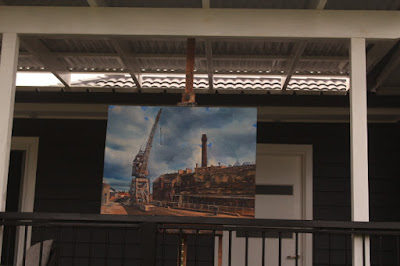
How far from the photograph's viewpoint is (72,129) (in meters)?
6.28

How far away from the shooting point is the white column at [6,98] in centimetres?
361

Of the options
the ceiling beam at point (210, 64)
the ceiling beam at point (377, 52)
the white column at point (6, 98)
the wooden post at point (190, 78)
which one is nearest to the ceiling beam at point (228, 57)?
the ceiling beam at point (210, 64)

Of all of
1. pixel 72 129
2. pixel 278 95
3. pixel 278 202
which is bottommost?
pixel 278 202

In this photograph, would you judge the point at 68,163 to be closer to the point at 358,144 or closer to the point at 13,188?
the point at 13,188

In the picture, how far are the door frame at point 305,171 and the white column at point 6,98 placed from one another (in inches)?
127

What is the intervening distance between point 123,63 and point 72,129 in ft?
5.50

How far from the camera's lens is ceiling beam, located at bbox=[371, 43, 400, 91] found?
4343 millimetres

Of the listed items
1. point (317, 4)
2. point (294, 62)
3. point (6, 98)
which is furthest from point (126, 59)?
point (317, 4)

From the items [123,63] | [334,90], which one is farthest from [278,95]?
[123,63]

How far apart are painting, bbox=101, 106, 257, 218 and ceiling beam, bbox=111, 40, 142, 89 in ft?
1.68

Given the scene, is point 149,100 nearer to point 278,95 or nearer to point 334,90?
point 278,95

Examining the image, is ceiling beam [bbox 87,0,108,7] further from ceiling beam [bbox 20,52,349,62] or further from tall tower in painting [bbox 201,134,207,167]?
tall tower in painting [bbox 201,134,207,167]

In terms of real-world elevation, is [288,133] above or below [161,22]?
below

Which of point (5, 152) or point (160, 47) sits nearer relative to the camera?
point (5, 152)
